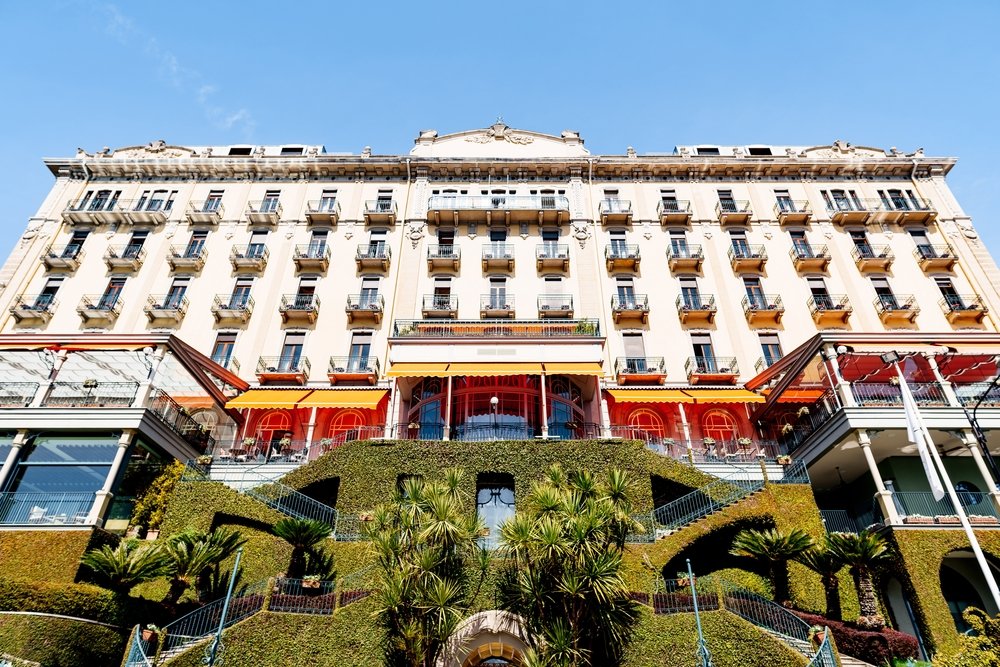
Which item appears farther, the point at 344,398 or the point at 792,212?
the point at 792,212

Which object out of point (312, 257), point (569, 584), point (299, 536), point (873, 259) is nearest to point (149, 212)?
point (312, 257)

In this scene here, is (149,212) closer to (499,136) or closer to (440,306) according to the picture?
(440,306)

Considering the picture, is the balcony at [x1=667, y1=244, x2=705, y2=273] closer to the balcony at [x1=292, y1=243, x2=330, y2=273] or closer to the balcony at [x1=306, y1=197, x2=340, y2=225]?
the balcony at [x1=292, y1=243, x2=330, y2=273]

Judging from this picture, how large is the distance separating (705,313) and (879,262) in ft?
36.6

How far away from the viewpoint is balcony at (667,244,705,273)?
3469 centimetres

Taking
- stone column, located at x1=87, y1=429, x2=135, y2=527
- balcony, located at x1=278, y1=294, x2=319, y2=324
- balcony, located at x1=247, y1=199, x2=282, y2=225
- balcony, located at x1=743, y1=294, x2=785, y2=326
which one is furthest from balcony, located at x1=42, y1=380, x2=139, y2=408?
balcony, located at x1=743, y1=294, x2=785, y2=326

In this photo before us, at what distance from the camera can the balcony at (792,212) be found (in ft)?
119

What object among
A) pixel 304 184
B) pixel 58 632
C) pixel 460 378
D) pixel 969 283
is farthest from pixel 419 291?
pixel 969 283

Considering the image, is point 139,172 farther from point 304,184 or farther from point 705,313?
point 705,313

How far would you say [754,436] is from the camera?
1171 inches

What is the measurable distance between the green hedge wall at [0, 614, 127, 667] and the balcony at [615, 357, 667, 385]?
23.6 metres

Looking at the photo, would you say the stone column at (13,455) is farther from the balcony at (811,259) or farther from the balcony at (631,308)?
the balcony at (811,259)

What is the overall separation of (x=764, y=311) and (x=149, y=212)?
37.2 m

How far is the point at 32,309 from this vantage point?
106 feet
